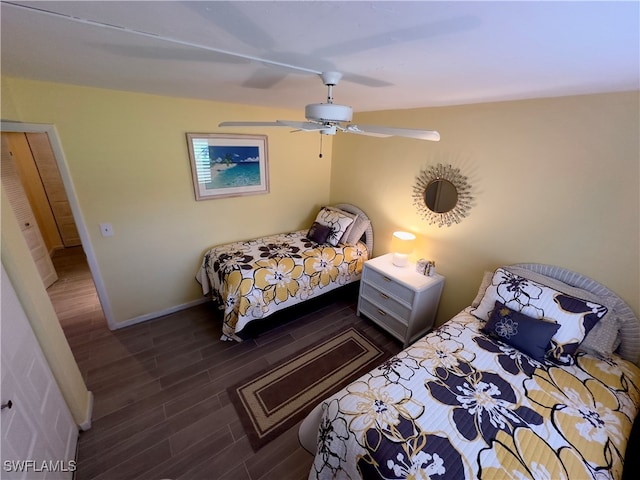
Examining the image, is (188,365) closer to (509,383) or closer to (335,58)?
(509,383)

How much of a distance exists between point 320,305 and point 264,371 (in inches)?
41.3

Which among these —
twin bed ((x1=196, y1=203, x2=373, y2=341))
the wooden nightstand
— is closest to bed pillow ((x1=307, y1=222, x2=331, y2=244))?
twin bed ((x1=196, y1=203, x2=373, y2=341))

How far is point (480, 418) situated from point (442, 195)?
5.74 ft

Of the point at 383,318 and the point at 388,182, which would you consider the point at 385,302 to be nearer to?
the point at 383,318

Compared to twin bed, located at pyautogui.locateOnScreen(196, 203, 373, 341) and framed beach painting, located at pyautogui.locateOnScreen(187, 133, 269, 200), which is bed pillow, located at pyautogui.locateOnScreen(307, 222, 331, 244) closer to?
twin bed, located at pyautogui.locateOnScreen(196, 203, 373, 341)

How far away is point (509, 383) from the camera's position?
147 centimetres

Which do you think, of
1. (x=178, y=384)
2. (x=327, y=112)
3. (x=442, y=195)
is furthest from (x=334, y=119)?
(x=178, y=384)

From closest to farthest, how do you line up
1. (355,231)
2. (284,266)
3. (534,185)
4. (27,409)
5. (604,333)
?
(27,409) < (604,333) < (534,185) < (284,266) < (355,231)

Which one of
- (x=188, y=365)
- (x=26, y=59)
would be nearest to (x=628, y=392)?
(x=188, y=365)

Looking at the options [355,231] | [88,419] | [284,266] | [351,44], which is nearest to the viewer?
[351,44]

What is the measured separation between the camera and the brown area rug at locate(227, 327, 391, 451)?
1876mm

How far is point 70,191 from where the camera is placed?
216 centimetres

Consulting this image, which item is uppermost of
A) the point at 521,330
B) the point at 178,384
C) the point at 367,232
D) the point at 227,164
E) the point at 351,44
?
the point at 351,44

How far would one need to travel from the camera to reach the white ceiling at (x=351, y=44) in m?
0.71
